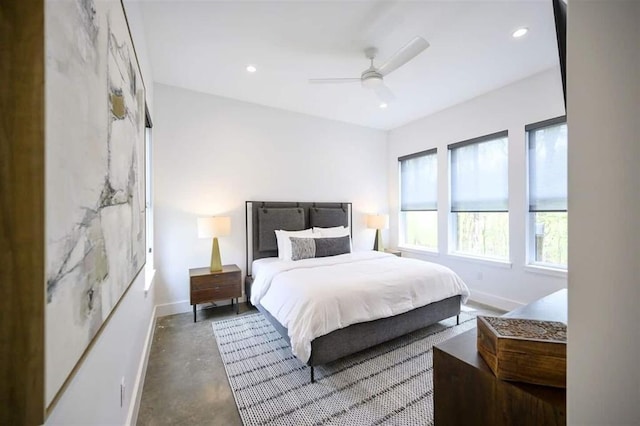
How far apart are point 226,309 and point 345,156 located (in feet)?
10.7

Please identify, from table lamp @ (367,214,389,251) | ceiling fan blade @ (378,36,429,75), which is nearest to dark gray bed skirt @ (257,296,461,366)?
table lamp @ (367,214,389,251)

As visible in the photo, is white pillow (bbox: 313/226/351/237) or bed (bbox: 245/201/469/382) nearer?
bed (bbox: 245/201/469/382)

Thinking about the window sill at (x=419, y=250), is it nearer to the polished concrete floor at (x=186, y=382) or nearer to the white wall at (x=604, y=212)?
the polished concrete floor at (x=186, y=382)

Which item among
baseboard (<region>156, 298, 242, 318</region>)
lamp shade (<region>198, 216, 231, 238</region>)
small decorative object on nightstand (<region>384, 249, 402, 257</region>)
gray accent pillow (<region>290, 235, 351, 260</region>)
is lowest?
baseboard (<region>156, 298, 242, 318</region>)

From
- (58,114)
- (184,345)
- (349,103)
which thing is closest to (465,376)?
(58,114)

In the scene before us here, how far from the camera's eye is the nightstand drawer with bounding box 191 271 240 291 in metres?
3.13

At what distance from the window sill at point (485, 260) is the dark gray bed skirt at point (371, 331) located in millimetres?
1086

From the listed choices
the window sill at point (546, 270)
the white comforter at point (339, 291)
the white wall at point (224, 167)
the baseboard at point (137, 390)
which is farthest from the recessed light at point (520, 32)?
the baseboard at point (137, 390)

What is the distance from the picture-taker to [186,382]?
2.07 metres

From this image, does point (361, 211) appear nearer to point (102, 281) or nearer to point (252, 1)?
point (252, 1)

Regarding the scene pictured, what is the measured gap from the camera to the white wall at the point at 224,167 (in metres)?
3.38

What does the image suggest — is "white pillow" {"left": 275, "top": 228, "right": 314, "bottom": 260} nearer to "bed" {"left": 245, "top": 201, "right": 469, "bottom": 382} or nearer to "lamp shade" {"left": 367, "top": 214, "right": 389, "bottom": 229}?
"bed" {"left": 245, "top": 201, "right": 469, "bottom": 382}

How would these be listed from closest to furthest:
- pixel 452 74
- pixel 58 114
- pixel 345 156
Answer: pixel 58 114, pixel 452 74, pixel 345 156

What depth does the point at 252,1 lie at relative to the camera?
2.03m
